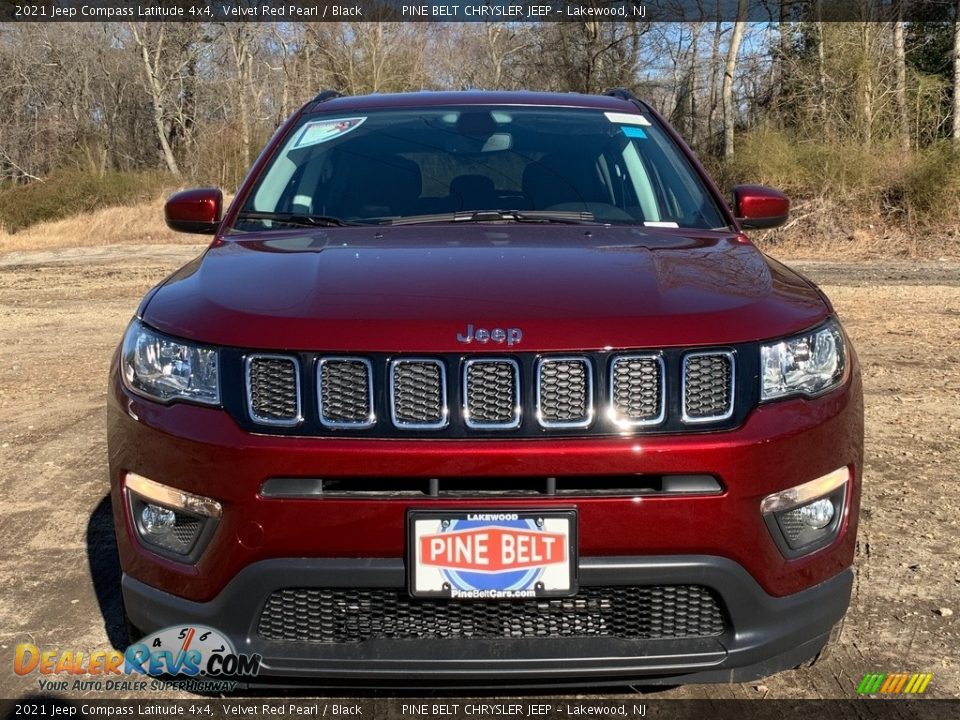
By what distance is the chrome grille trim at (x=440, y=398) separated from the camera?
87.7 inches

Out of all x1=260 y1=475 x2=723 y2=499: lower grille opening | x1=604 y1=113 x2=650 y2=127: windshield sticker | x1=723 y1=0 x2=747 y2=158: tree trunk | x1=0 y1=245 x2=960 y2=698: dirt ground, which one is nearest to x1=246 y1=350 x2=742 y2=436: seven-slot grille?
x1=260 y1=475 x2=723 y2=499: lower grille opening

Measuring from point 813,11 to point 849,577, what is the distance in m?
24.9

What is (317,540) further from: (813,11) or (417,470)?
(813,11)

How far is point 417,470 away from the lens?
219 cm

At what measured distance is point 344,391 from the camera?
7.41 ft

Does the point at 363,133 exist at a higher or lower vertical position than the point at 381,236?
higher

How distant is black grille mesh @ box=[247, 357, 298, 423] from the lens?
7.44ft

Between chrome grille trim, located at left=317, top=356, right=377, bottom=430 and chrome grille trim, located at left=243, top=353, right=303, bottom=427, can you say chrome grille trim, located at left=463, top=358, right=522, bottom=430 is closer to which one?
chrome grille trim, located at left=317, top=356, right=377, bottom=430

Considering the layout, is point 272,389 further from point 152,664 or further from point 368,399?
point 152,664

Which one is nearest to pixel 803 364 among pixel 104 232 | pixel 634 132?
pixel 634 132

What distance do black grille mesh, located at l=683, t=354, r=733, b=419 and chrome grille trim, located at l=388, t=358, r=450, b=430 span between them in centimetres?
53

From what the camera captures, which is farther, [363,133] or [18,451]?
[18,451]

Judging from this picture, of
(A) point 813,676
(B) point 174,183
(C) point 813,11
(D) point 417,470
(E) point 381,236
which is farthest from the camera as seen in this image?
(B) point 174,183

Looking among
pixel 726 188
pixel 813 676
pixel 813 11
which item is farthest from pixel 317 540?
pixel 813 11
